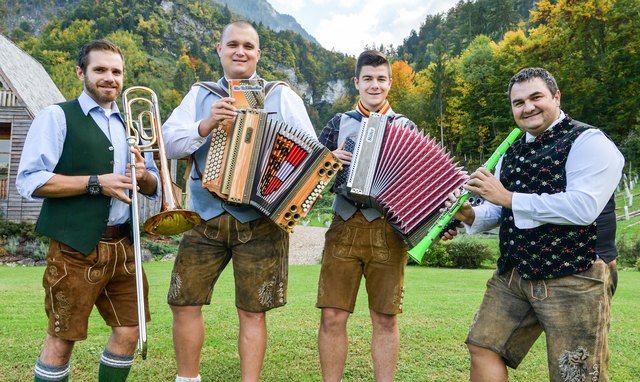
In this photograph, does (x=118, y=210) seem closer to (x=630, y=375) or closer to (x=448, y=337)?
(x=448, y=337)

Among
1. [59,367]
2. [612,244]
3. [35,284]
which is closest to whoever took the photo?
[612,244]

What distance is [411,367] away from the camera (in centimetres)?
483

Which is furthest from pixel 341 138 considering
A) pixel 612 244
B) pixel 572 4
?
pixel 572 4

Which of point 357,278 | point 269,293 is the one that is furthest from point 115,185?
point 357,278

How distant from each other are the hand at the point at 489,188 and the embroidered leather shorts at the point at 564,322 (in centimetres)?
53

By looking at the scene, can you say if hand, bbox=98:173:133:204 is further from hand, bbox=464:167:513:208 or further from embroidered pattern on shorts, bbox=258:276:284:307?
hand, bbox=464:167:513:208

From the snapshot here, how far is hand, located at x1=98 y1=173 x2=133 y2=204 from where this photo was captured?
327 cm

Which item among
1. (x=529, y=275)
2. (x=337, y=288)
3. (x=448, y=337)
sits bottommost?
(x=448, y=337)

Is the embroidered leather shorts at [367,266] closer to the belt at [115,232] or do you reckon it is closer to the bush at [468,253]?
the belt at [115,232]

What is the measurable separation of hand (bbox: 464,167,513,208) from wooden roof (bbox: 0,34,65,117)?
21445 mm

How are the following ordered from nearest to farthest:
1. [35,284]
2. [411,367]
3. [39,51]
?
[411,367] → [35,284] → [39,51]

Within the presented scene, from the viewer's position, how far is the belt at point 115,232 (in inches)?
137

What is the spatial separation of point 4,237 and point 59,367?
1856 cm

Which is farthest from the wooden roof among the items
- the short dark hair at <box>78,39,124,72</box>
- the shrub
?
the short dark hair at <box>78,39,124,72</box>
